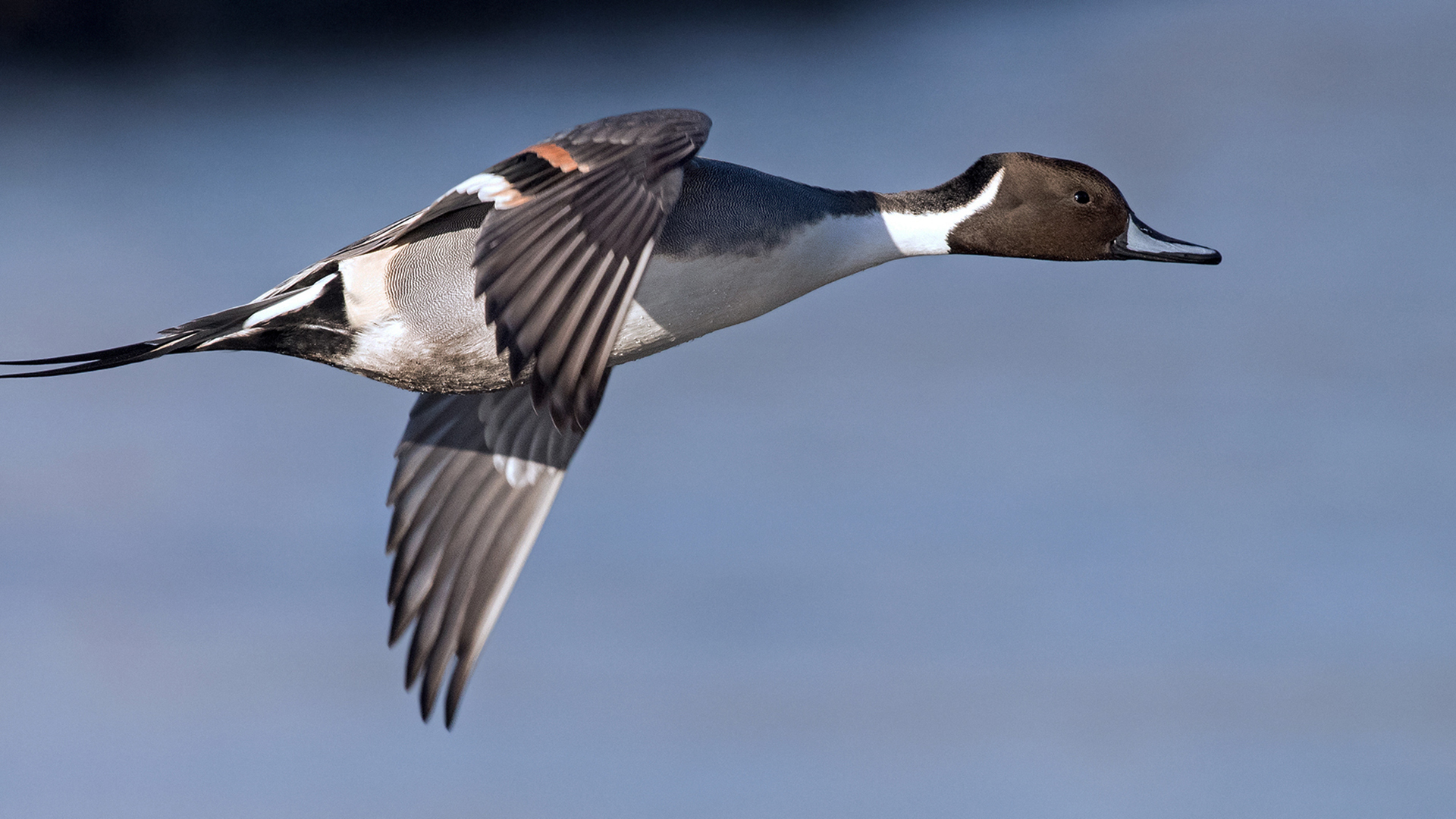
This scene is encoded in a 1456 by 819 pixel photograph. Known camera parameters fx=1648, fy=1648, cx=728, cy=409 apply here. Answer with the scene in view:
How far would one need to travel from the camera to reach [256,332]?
3035mm

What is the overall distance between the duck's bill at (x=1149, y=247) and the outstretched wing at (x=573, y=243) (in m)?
1.13

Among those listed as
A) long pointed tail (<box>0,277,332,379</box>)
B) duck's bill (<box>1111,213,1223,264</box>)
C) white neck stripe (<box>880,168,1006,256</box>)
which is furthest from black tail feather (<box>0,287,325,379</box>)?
duck's bill (<box>1111,213,1223,264</box>)

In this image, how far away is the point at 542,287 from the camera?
2.50 metres

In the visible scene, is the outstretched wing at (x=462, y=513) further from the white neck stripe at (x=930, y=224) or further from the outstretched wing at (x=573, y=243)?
the outstretched wing at (x=573, y=243)

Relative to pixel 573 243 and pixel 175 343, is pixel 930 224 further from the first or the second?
pixel 175 343

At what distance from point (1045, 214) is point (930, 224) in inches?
10.5

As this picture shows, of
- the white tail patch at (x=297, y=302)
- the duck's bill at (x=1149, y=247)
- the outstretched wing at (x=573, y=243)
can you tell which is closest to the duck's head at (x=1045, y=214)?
the duck's bill at (x=1149, y=247)

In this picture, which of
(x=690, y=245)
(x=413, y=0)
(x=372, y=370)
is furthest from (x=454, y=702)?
(x=413, y=0)

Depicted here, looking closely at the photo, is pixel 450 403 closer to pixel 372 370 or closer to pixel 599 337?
pixel 372 370

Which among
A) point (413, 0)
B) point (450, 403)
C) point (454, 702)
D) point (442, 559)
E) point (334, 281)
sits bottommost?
point (454, 702)

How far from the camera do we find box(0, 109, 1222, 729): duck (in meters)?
2.53

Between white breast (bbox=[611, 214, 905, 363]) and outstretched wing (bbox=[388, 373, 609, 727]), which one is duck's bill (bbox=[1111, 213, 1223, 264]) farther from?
outstretched wing (bbox=[388, 373, 609, 727])

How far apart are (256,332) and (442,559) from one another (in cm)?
77

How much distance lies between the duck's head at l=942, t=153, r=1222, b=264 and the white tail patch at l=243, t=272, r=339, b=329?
4.18 feet
